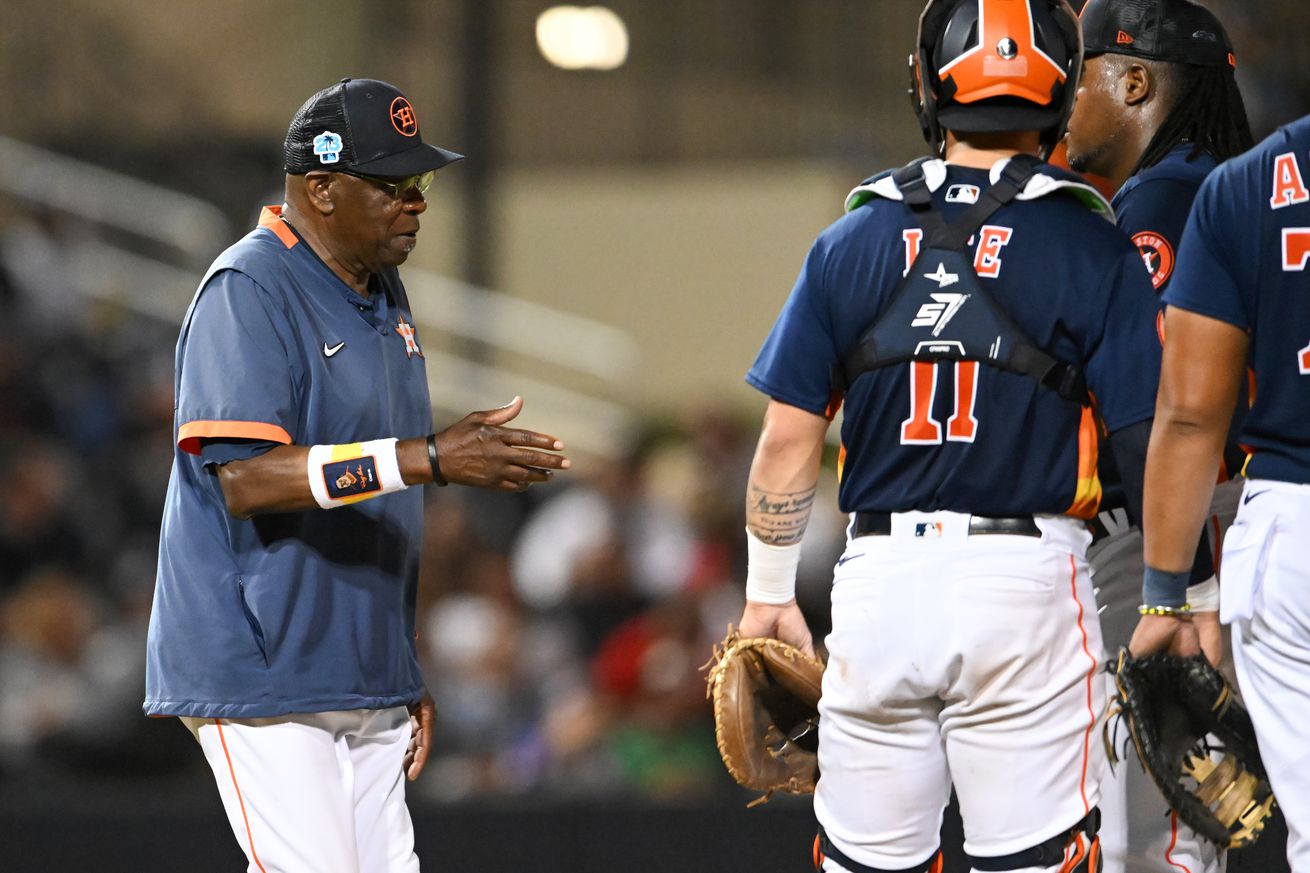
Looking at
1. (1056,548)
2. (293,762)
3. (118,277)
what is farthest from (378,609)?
(118,277)

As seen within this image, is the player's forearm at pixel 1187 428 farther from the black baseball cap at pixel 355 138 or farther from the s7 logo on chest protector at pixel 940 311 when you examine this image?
the black baseball cap at pixel 355 138

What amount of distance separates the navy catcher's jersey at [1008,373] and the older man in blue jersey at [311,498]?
0.63 m

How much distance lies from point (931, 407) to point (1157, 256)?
774 mm

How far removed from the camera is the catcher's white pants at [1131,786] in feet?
11.7

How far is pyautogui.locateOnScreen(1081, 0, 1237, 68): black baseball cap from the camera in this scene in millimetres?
3670

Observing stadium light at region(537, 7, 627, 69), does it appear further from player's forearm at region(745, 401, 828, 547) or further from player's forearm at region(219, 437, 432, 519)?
player's forearm at region(219, 437, 432, 519)

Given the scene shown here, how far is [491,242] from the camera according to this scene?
1010cm

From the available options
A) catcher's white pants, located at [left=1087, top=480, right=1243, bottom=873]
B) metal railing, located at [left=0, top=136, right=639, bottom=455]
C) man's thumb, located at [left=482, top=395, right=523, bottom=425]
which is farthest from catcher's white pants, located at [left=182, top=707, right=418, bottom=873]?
metal railing, located at [left=0, top=136, right=639, bottom=455]

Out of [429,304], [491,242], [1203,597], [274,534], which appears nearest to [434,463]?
[274,534]

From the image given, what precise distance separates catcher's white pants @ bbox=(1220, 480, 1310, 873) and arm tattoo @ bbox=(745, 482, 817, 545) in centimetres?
82

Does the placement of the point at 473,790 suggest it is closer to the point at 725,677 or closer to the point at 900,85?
the point at 725,677

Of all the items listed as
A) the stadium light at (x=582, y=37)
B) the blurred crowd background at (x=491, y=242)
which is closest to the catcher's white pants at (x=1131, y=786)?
the blurred crowd background at (x=491, y=242)

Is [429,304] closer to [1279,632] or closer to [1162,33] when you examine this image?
[1162,33]

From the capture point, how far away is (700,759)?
22.8 ft
